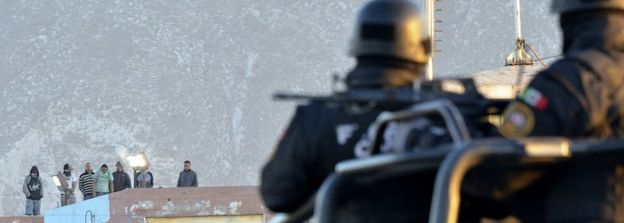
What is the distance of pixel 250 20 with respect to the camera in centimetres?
17662

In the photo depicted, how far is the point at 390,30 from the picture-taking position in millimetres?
6777

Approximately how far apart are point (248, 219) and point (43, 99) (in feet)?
403

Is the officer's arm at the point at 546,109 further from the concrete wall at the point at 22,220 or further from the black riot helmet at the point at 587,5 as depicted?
the concrete wall at the point at 22,220

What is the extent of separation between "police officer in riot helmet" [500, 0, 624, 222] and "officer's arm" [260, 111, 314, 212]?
832mm

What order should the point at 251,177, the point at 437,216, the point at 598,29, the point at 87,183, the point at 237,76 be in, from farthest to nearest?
the point at 237,76 → the point at 251,177 → the point at 87,183 → the point at 598,29 → the point at 437,216

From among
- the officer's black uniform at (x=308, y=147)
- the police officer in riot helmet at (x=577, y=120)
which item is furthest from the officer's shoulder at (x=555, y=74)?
the officer's black uniform at (x=308, y=147)

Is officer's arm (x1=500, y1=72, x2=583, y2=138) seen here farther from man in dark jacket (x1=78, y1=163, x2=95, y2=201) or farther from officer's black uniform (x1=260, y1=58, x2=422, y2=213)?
man in dark jacket (x1=78, y1=163, x2=95, y2=201)

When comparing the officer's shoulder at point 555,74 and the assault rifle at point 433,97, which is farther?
the assault rifle at point 433,97

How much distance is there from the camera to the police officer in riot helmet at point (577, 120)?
19.9ft

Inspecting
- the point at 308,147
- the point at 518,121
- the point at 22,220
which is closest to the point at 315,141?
the point at 308,147

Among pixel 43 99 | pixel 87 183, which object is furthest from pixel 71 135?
pixel 87 183

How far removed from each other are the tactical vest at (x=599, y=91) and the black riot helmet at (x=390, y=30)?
0.64m

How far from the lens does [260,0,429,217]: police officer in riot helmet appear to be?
678 cm

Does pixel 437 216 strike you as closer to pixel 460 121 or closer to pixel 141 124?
pixel 460 121
